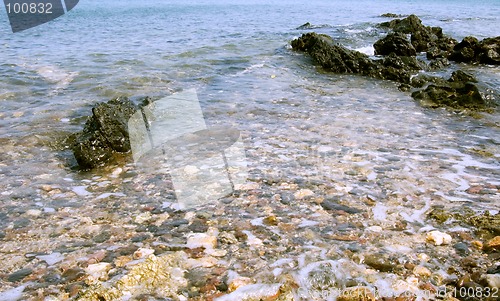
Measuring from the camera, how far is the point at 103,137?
695 centimetres

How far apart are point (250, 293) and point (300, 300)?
0.47 metres

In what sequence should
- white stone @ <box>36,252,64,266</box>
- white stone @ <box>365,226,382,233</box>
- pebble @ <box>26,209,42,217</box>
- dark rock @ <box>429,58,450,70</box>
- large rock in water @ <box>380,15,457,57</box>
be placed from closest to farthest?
white stone @ <box>36,252,64,266</box> < white stone @ <box>365,226,382,233</box> < pebble @ <box>26,209,42,217</box> < dark rock @ <box>429,58,450,70</box> < large rock in water @ <box>380,15,457,57</box>

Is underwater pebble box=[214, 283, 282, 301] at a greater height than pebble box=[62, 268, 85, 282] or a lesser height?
lesser

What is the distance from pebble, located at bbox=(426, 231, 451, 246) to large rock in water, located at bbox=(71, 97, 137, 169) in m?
5.17

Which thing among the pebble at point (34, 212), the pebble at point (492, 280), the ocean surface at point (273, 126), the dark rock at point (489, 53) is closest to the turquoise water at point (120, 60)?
the ocean surface at point (273, 126)

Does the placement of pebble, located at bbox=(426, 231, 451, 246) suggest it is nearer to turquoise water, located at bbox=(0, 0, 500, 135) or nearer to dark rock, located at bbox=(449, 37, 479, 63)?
turquoise water, located at bbox=(0, 0, 500, 135)

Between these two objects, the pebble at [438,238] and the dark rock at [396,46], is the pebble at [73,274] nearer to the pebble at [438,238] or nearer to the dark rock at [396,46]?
the pebble at [438,238]

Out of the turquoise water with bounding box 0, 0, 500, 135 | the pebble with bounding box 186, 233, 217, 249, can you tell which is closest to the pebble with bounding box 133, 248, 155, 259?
the pebble with bounding box 186, 233, 217, 249

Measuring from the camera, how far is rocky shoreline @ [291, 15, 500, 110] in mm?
10500

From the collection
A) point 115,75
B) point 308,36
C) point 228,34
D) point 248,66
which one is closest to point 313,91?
point 248,66

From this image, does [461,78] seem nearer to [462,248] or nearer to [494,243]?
[494,243]

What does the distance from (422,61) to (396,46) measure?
238 centimetres

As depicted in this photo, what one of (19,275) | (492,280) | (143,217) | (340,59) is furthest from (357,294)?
(340,59)

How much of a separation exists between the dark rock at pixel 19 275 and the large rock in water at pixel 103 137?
9.12 feet
